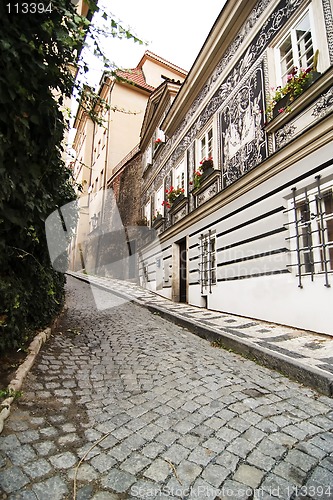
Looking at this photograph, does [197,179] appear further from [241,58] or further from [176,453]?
[176,453]

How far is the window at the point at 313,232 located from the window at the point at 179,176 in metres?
6.32

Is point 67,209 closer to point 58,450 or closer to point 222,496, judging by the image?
point 58,450

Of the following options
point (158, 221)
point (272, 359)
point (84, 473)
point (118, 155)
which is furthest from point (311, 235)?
point (118, 155)

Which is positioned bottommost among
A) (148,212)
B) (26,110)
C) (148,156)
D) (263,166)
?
(26,110)

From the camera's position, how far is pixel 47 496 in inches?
58.5

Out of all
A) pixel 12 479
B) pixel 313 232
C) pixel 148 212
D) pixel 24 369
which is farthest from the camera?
pixel 148 212

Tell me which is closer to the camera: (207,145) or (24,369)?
(24,369)

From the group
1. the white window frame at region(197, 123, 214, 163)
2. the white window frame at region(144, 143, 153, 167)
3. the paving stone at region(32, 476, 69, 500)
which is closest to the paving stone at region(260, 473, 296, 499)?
the paving stone at region(32, 476, 69, 500)

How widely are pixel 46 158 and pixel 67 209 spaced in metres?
2.58

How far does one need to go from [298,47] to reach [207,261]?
17.7 ft

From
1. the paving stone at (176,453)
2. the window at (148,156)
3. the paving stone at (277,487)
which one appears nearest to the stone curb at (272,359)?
the paving stone at (277,487)

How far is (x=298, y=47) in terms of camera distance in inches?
216

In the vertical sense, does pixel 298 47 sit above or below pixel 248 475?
above

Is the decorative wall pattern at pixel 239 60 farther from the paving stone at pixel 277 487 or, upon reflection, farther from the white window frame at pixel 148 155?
the paving stone at pixel 277 487
